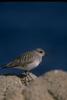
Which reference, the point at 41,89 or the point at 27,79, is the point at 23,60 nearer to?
the point at 27,79

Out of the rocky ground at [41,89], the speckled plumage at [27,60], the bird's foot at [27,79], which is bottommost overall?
the speckled plumage at [27,60]

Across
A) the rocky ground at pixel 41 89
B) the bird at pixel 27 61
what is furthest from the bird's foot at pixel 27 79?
the bird at pixel 27 61

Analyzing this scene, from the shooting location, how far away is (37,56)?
28.0 feet

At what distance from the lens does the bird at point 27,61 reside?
8.29m

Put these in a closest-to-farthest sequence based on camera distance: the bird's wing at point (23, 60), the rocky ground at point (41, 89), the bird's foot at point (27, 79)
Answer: the rocky ground at point (41, 89) < the bird's foot at point (27, 79) < the bird's wing at point (23, 60)

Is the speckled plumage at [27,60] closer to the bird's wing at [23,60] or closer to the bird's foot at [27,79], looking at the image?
the bird's wing at [23,60]

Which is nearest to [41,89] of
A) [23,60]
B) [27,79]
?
[27,79]

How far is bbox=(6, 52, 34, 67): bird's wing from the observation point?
326 inches

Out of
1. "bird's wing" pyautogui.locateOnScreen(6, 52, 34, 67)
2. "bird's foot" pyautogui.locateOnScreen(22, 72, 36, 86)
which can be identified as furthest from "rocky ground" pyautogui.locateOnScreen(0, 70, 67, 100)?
"bird's wing" pyautogui.locateOnScreen(6, 52, 34, 67)

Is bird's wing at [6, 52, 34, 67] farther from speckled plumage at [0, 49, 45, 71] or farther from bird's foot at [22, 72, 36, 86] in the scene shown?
bird's foot at [22, 72, 36, 86]

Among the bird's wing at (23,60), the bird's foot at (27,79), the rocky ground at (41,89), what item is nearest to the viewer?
the rocky ground at (41,89)

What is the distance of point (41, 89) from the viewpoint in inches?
247

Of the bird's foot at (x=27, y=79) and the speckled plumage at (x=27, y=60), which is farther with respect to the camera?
the speckled plumage at (x=27, y=60)

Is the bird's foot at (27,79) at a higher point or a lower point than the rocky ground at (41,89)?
lower
